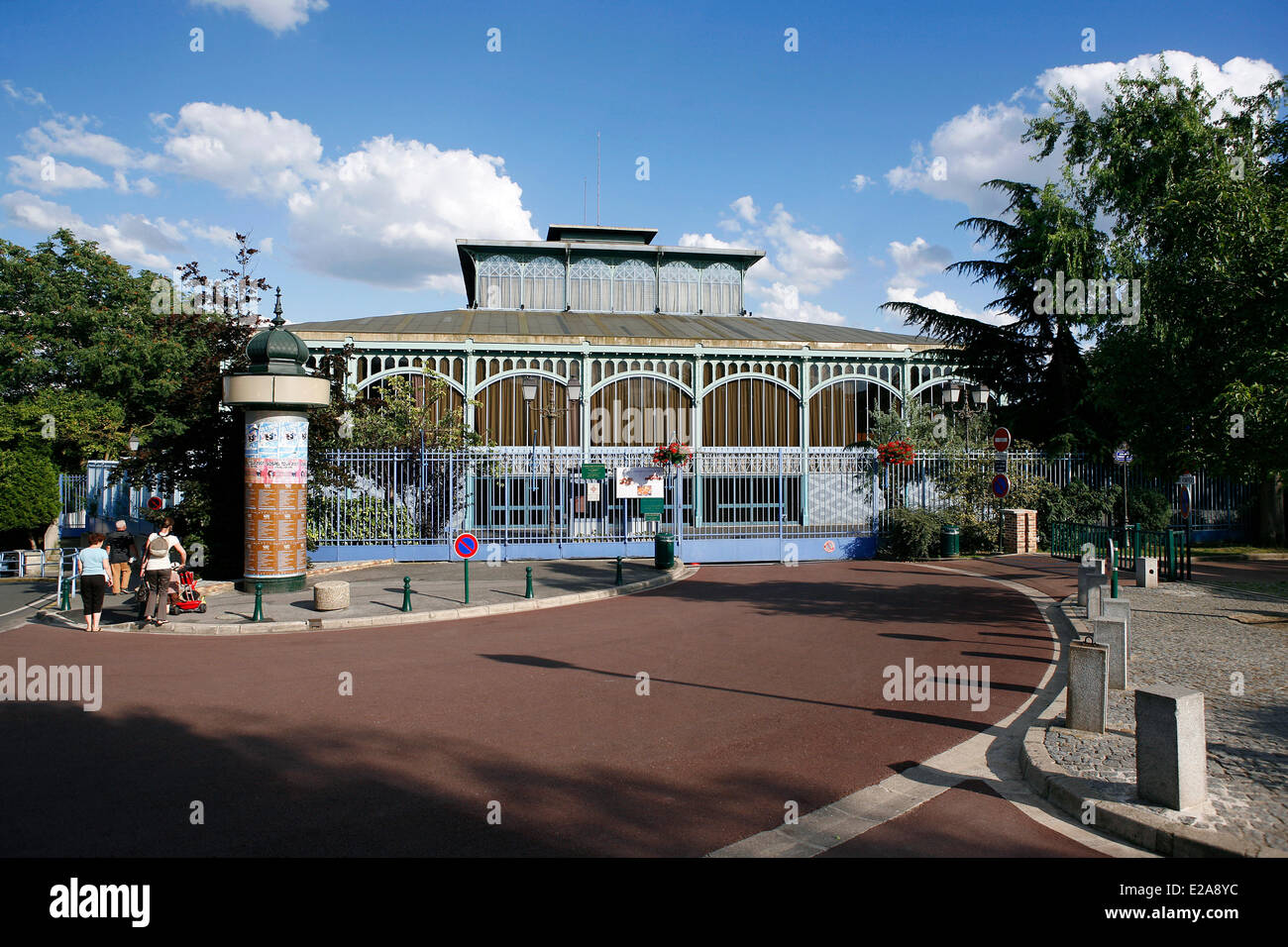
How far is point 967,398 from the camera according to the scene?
2742 centimetres

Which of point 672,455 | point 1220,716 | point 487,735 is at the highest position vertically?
point 672,455

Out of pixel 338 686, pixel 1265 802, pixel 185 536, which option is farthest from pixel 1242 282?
pixel 185 536

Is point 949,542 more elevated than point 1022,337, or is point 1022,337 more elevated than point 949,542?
point 1022,337

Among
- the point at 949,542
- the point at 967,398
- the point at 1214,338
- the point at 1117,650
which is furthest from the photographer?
the point at 967,398

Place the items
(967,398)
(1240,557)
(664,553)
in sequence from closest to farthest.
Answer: (664,553), (1240,557), (967,398)

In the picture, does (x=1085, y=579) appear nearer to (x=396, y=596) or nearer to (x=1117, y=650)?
(x=1117, y=650)

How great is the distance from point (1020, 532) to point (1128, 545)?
9.67 ft

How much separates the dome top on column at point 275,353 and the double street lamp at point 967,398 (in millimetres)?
17859

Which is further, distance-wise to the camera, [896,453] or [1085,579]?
[896,453]

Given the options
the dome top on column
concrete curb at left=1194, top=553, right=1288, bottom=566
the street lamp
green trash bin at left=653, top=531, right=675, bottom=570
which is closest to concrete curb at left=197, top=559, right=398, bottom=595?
the dome top on column

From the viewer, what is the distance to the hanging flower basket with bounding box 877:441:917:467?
2317cm

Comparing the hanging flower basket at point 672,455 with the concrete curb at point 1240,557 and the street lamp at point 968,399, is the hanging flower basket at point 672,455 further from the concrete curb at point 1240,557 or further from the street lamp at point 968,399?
the concrete curb at point 1240,557

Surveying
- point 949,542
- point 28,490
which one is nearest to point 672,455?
point 949,542
